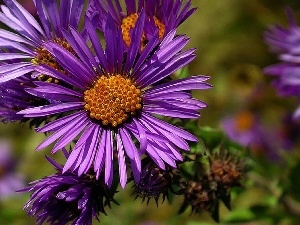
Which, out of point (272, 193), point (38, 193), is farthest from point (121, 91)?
point (272, 193)

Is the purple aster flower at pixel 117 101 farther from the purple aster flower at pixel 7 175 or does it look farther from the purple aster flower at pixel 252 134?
the purple aster flower at pixel 7 175

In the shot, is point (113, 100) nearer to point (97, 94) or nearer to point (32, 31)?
point (97, 94)

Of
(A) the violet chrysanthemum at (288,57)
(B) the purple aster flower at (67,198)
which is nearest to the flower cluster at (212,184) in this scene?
(B) the purple aster flower at (67,198)

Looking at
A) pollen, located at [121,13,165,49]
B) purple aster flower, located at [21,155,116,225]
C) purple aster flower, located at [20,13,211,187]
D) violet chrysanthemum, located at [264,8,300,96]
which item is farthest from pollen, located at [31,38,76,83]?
violet chrysanthemum, located at [264,8,300,96]

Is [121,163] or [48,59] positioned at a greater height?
[48,59]

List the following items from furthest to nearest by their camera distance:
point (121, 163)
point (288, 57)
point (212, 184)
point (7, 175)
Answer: point (7, 175) → point (288, 57) → point (212, 184) → point (121, 163)

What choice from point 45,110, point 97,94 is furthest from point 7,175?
point 45,110

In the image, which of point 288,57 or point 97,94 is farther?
point 288,57

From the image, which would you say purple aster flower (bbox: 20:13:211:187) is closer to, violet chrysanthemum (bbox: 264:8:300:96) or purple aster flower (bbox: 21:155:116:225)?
purple aster flower (bbox: 21:155:116:225)
